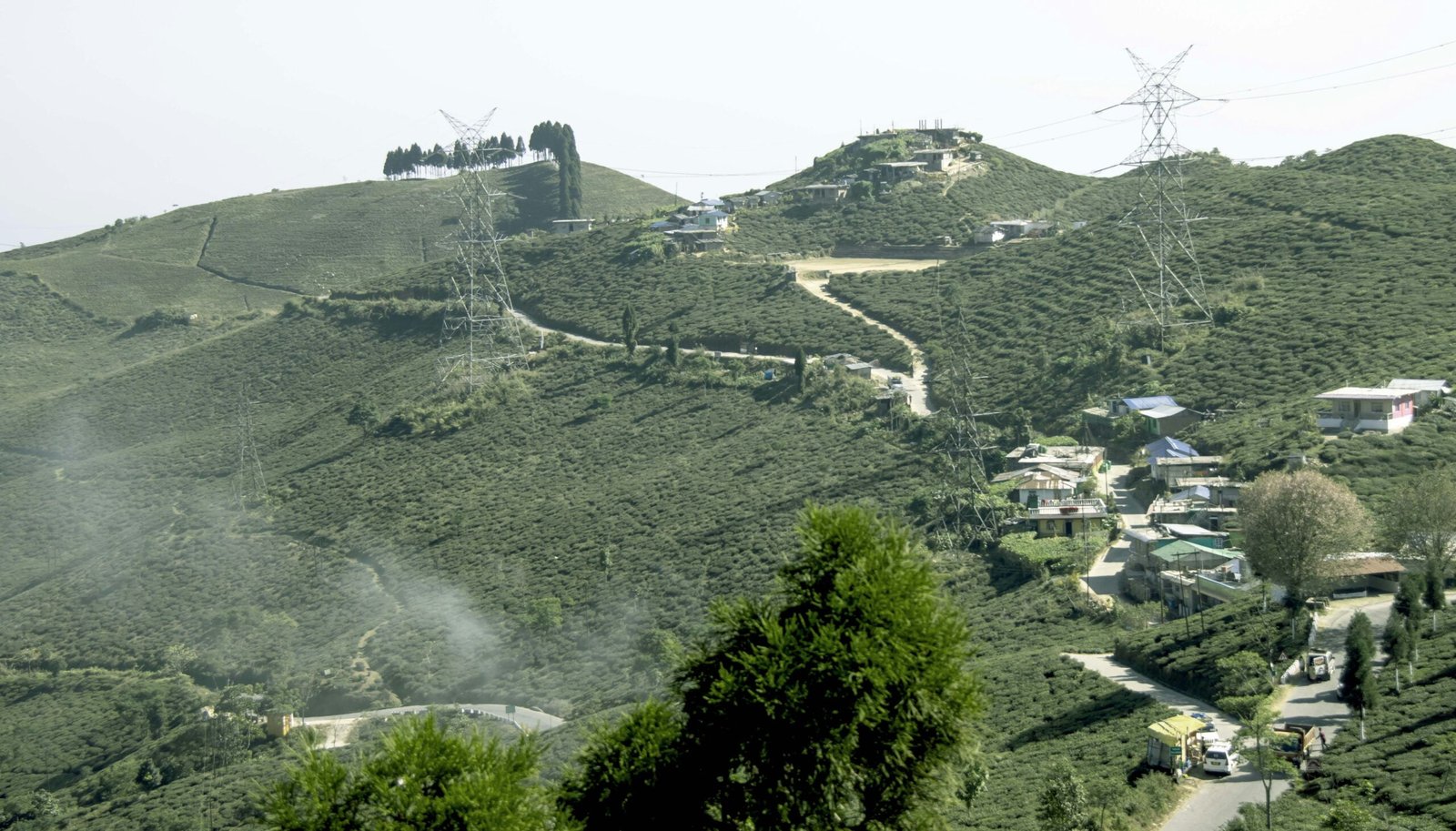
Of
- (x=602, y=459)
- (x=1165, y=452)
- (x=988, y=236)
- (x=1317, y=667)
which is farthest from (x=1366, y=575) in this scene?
(x=988, y=236)

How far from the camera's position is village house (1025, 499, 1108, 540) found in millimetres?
43906

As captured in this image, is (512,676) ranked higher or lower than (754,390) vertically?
lower

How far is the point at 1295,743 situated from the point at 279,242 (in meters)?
116

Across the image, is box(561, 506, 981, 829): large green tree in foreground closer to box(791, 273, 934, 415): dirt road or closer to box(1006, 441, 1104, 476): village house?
box(1006, 441, 1104, 476): village house

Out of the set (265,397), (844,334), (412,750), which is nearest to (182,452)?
(265,397)

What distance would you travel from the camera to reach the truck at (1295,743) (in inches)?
941

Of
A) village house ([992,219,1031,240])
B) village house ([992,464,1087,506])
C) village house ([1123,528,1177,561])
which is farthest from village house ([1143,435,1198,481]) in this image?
village house ([992,219,1031,240])

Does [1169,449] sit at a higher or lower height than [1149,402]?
lower

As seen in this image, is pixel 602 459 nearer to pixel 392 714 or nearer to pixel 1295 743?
pixel 392 714

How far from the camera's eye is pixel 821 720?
64.8ft

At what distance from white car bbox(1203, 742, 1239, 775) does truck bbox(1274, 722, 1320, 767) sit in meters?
0.82

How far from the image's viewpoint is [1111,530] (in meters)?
43.5

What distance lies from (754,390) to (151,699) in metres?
29.8

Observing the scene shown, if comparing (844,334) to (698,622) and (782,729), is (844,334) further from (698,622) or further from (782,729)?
(782,729)
